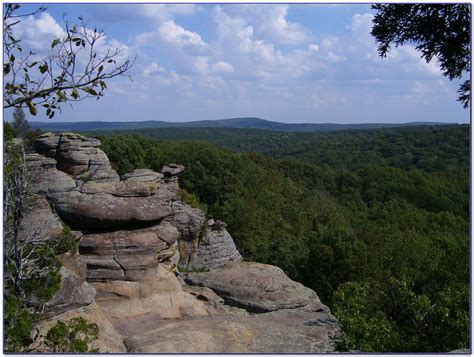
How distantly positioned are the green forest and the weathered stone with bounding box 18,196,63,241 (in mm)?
7354

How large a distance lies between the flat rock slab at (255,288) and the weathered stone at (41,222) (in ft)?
20.9

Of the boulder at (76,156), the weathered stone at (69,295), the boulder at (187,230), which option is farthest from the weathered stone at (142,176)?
the weathered stone at (69,295)

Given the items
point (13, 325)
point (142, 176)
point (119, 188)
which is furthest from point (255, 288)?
point (13, 325)

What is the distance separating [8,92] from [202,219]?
2050 centimetres

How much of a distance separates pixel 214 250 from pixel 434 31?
20.8 m

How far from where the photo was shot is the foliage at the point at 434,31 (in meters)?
7.48

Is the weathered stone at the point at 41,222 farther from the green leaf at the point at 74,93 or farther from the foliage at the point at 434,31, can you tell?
the foliage at the point at 434,31

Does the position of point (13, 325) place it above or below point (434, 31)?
below

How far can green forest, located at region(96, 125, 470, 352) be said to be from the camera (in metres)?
11.4

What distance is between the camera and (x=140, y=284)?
634 inches

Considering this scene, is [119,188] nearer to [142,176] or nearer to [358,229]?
[142,176]

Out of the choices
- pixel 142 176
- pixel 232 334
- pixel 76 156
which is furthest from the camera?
pixel 142 176

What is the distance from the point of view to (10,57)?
5910mm

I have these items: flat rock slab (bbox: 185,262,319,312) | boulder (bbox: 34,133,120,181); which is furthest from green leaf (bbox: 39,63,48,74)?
flat rock slab (bbox: 185,262,319,312)
